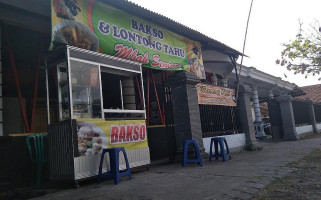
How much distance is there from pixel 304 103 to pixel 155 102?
12.1m

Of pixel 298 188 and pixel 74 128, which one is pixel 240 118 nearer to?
pixel 298 188

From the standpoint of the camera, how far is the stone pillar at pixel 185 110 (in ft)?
24.7

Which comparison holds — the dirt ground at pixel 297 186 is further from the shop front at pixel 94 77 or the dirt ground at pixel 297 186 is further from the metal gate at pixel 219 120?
the metal gate at pixel 219 120

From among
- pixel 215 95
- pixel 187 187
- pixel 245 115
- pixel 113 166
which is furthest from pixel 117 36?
pixel 245 115

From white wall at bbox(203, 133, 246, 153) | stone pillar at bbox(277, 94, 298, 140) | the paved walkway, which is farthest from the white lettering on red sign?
stone pillar at bbox(277, 94, 298, 140)

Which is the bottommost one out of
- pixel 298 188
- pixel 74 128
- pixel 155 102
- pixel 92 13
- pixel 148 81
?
pixel 298 188

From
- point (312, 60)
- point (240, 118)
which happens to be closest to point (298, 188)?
point (312, 60)

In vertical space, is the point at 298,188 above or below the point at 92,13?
below

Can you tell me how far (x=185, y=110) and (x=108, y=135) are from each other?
2781 mm

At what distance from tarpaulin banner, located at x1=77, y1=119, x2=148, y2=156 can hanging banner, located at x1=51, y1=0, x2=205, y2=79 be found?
5.62 feet

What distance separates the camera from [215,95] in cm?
931

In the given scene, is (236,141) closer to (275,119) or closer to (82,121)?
(275,119)

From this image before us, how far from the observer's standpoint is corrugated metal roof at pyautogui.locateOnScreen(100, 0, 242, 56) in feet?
Answer: 21.4

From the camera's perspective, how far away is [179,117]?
25.4 ft
